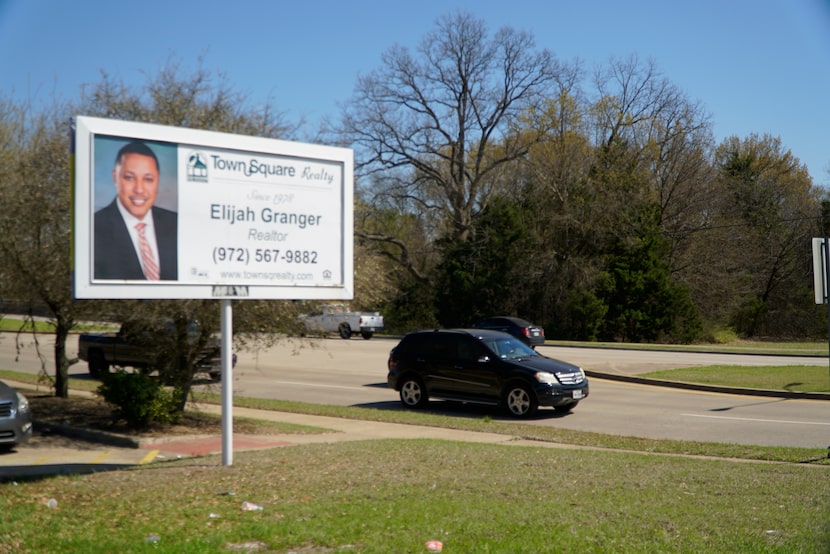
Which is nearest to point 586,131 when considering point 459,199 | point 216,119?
point 459,199

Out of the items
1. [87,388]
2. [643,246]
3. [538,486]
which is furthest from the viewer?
[643,246]

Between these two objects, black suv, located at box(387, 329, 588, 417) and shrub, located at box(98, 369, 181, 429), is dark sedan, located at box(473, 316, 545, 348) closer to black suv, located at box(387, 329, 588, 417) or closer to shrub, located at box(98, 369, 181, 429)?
black suv, located at box(387, 329, 588, 417)

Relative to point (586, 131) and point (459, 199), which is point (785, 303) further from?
point (459, 199)

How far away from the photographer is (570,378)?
646 inches

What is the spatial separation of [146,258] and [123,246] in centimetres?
30

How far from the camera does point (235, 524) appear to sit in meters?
6.77

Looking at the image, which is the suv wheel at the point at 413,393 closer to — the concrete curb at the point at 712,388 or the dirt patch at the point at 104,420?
the dirt patch at the point at 104,420

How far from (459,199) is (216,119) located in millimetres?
39987

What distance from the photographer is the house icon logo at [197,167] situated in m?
9.83

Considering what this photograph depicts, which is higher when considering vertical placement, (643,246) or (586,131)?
(586,131)

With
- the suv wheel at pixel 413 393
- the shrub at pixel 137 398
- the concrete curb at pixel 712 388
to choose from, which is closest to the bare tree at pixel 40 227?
the shrub at pixel 137 398

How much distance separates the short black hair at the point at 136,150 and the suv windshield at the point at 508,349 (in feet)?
30.2

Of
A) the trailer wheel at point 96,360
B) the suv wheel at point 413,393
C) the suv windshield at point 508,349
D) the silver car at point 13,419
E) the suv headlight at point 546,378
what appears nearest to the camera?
the silver car at point 13,419

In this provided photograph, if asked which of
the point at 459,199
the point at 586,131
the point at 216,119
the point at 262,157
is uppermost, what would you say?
the point at 586,131
